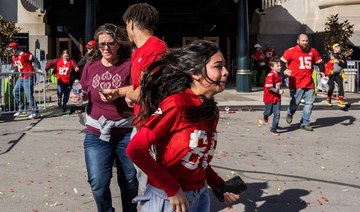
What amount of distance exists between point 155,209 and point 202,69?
0.83m

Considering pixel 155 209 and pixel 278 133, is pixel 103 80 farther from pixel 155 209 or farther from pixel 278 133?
pixel 278 133

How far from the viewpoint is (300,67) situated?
10125 millimetres

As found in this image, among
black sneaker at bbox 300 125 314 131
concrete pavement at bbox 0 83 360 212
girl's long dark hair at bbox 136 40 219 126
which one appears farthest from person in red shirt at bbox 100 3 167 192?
black sneaker at bbox 300 125 314 131

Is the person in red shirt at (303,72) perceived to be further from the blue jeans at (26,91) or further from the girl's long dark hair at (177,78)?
the girl's long dark hair at (177,78)

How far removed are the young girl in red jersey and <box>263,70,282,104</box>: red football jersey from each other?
695 cm

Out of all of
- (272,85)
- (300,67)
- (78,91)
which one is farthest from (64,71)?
(78,91)

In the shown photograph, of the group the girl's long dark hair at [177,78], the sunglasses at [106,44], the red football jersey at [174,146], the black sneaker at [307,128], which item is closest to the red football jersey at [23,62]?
the black sneaker at [307,128]

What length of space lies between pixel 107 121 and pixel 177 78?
1489 millimetres

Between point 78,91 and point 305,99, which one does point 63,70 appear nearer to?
point 305,99

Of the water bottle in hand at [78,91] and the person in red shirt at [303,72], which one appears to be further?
the person in red shirt at [303,72]

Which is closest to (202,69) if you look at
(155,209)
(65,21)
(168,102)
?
(168,102)

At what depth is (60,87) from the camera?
13250 millimetres

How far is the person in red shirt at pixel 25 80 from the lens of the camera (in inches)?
481

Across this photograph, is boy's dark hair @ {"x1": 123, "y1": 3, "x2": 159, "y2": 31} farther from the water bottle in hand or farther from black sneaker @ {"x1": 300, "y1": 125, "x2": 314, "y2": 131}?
black sneaker @ {"x1": 300, "y1": 125, "x2": 314, "y2": 131}
